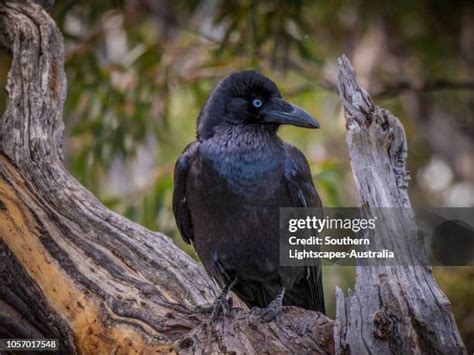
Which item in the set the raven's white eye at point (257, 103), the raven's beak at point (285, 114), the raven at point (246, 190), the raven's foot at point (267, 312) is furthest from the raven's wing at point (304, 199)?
the raven's foot at point (267, 312)

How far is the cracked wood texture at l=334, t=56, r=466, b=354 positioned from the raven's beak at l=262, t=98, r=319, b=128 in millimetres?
857

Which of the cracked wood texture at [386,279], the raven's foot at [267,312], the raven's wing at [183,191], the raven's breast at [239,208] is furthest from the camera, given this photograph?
the raven's wing at [183,191]

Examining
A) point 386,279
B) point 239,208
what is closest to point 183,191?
point 239,208

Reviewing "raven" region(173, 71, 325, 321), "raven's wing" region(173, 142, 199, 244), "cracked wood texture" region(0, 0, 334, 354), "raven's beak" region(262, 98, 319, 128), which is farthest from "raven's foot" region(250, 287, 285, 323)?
"raven's beak" region(262, 98, 319, 128)

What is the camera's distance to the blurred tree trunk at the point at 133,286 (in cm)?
332

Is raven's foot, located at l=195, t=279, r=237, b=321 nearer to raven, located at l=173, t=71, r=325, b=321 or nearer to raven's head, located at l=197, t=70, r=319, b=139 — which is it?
raven, located at l=173, t=71, r=325, b=321

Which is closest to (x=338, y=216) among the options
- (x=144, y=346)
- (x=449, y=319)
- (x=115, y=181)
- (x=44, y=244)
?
(x=449, y=319)

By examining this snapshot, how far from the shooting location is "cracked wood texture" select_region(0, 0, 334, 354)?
11.9 feet

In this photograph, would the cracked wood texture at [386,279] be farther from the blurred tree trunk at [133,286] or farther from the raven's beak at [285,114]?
the raven's beak at [285,114]

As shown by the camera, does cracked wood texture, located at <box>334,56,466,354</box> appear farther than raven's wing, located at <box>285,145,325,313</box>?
No

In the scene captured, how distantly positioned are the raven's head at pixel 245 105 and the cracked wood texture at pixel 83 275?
763 millimetres

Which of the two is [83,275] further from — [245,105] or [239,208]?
[245,105]

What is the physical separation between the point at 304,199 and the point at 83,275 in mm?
1320

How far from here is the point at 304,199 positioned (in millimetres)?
4465
